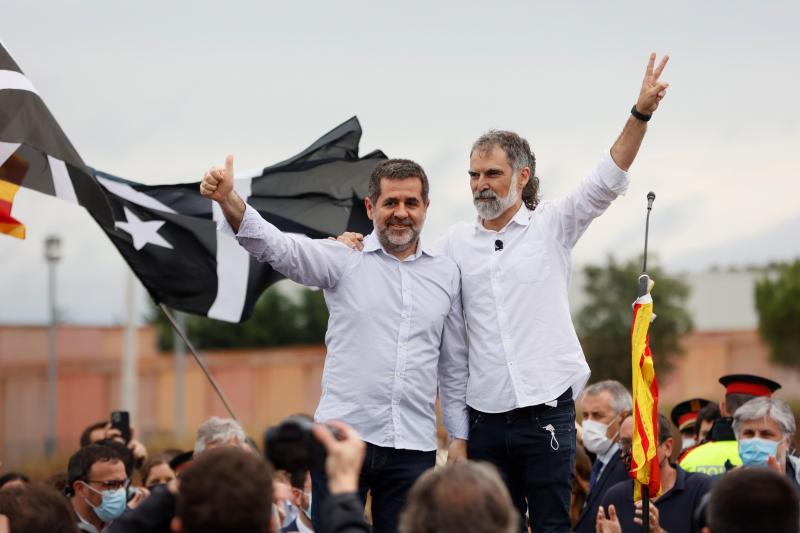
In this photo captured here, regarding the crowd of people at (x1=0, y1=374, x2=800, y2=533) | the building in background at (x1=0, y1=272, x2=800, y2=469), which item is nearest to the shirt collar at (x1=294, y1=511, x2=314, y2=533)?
the crowd of people at (x1=0, y1=374, x2=800, y2=533)

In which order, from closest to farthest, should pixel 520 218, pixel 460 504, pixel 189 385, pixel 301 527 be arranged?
pixel 460 504 < pixel 520 218 < pixel 301 527 < pixel 189 385

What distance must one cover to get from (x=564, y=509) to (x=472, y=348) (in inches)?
35.6

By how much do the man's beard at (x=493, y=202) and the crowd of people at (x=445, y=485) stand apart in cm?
131

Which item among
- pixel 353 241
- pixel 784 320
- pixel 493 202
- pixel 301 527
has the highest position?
pixel 493 202

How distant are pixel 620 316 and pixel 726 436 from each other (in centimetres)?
2939

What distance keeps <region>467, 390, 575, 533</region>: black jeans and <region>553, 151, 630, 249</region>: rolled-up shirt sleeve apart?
803 mm

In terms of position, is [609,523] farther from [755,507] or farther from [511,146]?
[755,507]

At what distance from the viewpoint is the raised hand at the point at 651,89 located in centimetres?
664

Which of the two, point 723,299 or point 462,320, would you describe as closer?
point 462,320

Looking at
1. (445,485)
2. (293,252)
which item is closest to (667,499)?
(293,252)

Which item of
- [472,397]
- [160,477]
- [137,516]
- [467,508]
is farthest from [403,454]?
[160,477]

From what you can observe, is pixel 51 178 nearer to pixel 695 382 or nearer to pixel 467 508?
pixel 467 508

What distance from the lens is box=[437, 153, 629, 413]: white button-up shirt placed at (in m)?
6.76

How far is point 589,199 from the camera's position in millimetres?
6824
